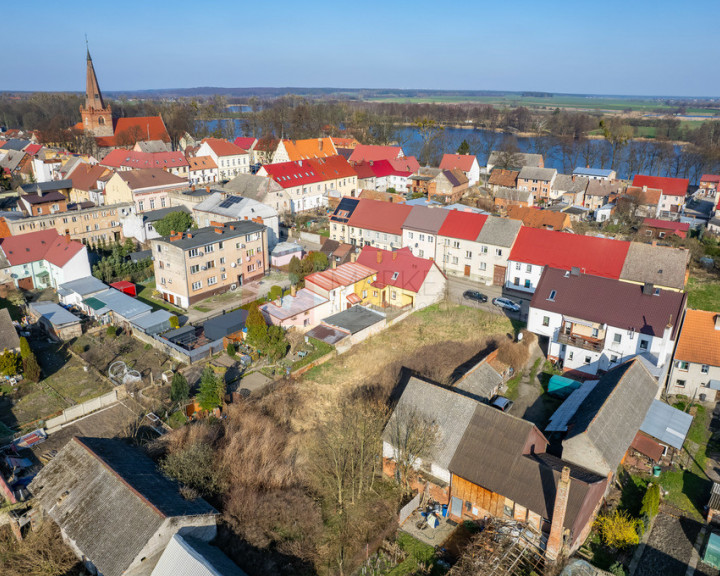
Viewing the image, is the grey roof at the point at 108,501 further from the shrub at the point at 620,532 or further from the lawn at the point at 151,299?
the lawn at the point at 151,299

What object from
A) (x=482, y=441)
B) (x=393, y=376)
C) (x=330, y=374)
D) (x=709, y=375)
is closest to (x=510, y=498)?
(x=482, y=441)

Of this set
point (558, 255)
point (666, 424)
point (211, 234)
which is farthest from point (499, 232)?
point (211, 234)

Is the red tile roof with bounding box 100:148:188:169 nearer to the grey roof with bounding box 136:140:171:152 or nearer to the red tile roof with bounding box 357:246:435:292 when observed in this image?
the grey roof with bounding box 136:140:171:152

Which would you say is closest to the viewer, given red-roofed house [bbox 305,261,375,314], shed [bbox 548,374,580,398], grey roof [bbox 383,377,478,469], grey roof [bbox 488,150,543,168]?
grey roof [bbox 383,377,478,469]

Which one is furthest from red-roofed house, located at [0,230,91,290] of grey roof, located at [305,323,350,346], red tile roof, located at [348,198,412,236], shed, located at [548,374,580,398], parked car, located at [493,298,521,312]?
shed, located at [548,374,580,398]

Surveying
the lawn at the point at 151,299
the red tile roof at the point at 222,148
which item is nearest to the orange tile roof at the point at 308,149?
the red tile roof at the point at 222,148

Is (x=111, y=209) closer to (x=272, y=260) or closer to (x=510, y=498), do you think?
(x=272, y=260)

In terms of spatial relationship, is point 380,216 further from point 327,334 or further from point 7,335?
point 7,335
